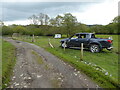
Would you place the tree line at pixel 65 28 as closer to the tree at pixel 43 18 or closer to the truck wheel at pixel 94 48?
the tree at pixel 43 18

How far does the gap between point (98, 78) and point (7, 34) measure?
139 ft

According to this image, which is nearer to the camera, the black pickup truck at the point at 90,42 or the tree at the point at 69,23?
the black pickup truck at the point at 90,42

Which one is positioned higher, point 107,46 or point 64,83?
point 107,46

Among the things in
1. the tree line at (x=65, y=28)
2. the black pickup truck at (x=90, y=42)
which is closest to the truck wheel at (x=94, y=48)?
the black pickup truck at (x=90, y=42)

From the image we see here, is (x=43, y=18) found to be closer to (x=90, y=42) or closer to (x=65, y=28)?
(x=65, y=28)

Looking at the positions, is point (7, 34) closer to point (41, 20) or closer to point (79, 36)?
point (41, 20)

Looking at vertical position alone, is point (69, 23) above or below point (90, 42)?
above

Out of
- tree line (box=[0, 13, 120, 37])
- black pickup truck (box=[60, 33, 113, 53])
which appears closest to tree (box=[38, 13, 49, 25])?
tree line (box=[0, 13, 120, 37])

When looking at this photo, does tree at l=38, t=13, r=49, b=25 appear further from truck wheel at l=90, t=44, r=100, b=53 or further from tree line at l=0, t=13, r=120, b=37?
truck wheel at l=90, t=44, r=100, b=53

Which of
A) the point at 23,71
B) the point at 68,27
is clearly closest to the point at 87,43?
the point at 23,71

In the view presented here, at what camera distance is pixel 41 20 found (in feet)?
168

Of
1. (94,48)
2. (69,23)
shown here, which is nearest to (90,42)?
(94,48)

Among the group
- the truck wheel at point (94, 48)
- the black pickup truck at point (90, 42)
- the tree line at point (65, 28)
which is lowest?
the truck wheel at point (94, 48)

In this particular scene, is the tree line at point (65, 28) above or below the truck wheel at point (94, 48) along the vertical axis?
above
